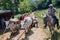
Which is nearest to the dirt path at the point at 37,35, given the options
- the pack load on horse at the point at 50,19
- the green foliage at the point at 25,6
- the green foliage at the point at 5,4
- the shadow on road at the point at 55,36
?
the shadow on road at the point at 55,36

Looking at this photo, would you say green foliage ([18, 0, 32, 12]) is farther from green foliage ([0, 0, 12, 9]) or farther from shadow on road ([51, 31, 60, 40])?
shadow on road ([51, 31, 60, 40])

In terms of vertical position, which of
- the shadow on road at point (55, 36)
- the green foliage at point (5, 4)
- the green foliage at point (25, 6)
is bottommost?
the green foliage at point (25, 6)

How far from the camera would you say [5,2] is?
2631 centimetres

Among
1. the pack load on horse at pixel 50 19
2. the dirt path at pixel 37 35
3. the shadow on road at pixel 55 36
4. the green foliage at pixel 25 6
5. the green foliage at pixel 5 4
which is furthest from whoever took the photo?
the green foliage at pixel 25 6

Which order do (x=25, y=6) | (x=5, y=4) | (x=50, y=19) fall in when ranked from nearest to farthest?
(x=50, y=19), (x=5, y=4), (x=25, y=6)

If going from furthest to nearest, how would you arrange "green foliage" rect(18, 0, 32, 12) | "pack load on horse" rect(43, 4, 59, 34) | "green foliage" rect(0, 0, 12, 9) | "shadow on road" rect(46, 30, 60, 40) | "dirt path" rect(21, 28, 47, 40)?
Result: "green foliage" rect(18, 0, 32, 12) → "green foliage" rect(0, 0, 12, 9) → "pack load on horse" rect(43, 4, 59, 34) → "dirt path" rect(21, 28, 47, 40) → "shadow on road" rect(46, 30, 60, 40)

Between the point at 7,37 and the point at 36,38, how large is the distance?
2846 mm

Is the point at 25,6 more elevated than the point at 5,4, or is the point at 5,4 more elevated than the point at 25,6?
the point at 5,4

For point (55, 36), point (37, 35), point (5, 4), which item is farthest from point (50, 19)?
point (5, 4)

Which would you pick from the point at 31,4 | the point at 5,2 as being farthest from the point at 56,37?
the point at 31,4

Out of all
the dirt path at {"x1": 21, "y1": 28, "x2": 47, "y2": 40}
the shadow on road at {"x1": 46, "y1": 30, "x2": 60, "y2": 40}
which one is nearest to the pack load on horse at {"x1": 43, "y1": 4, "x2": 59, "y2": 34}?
the shadow on road at {"x1": 46, "y1": 30, "x2": 60, "y2": 40}

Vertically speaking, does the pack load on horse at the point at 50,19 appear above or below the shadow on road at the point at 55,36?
above

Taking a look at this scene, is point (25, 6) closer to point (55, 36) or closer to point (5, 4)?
point (5, 4)

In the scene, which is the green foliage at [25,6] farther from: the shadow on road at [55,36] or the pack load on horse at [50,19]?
the pack load on horse at [50,19]
